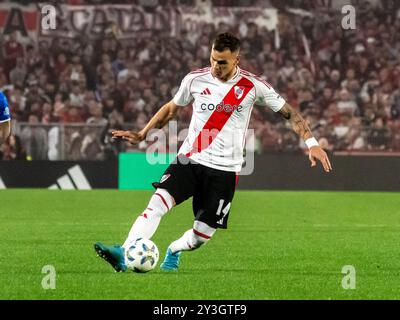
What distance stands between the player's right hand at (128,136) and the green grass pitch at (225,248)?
45.1 inches

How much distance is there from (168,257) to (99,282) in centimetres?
113

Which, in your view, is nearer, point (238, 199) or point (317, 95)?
point (238, 199)

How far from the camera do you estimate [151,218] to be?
8.57 metres

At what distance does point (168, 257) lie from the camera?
9.27m

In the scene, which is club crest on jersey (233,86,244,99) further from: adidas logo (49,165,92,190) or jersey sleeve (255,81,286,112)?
adidas logo (49,165,92,190)

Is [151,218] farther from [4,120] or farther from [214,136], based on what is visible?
[4,120]

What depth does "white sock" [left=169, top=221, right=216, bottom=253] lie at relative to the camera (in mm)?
8977

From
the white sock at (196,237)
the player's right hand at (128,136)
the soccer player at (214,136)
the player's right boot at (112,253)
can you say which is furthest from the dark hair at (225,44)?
the player's right boot at (112,253)

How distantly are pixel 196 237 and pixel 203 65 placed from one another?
51.5 ft

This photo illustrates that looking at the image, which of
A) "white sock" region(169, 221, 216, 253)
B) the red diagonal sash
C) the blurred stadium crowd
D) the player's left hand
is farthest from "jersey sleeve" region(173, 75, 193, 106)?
the blurred stadium crowd

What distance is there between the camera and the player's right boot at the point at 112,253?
835cm

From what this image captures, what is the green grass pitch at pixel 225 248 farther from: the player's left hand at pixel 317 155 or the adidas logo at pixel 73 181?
the adidas logo at pixel 73 181
